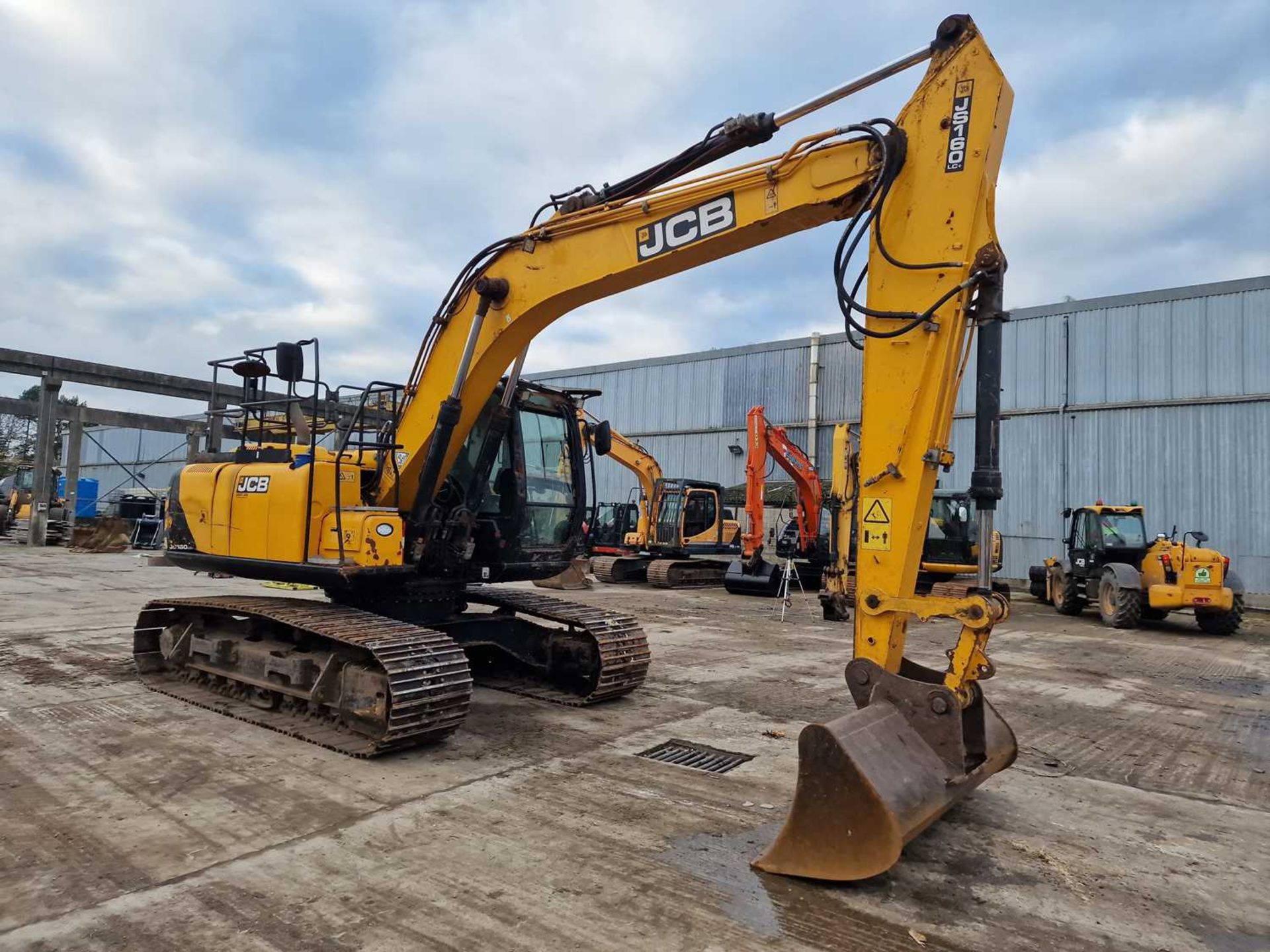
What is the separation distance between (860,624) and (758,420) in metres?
13.3

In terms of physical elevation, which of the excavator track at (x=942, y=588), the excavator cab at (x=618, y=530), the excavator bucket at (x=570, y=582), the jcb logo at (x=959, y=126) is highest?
the jcb logo at (x=959, y=126)

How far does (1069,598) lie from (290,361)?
15.0 meters

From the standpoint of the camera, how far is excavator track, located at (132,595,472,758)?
518 cm

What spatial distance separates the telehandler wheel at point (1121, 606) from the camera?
13.8m

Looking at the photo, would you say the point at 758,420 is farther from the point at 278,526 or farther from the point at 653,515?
the point at 278,526

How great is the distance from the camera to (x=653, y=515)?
20484 mm

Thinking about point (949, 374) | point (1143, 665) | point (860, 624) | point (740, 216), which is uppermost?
point (740, 216)

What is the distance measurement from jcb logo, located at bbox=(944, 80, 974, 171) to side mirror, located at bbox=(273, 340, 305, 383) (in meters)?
4.24

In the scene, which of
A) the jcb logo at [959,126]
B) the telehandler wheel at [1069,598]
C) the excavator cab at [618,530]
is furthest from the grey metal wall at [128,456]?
the jcb logo at [959,126]

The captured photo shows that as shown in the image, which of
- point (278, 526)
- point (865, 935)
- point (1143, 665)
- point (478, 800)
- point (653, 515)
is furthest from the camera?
point (653, 515)

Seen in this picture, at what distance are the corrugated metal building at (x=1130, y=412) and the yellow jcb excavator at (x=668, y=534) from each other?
7112 mm

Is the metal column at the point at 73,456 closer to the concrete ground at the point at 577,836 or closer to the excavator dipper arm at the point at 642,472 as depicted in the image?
the excavator dipper arm at the point at 642,472

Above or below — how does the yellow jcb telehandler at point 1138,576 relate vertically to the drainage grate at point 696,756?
above

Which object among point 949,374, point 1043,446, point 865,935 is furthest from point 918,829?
point 1043,446
